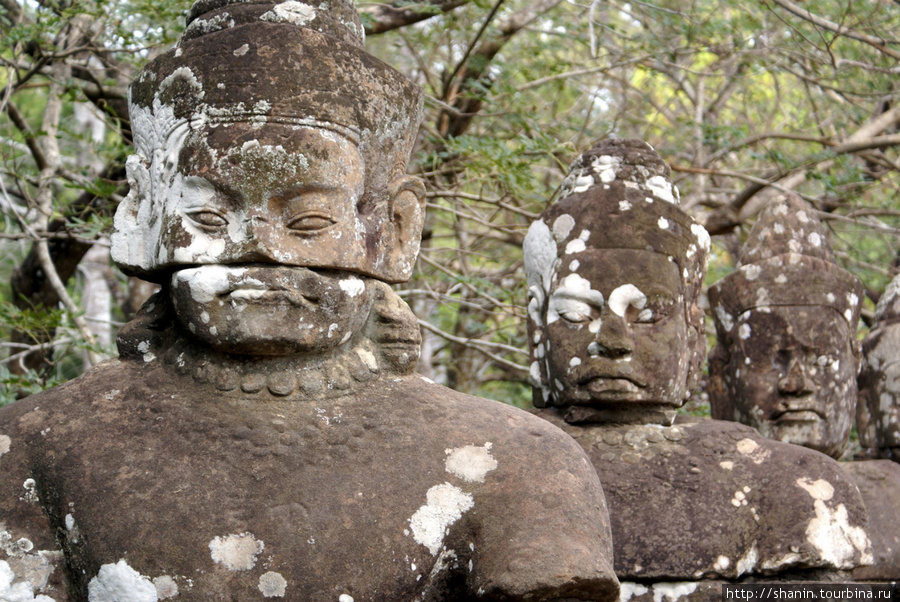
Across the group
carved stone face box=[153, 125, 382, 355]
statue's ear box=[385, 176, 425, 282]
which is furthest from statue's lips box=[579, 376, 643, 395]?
carved stone face box=[153, 125, 382, 355]

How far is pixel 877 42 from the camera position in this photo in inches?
246

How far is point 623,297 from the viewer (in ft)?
12.0

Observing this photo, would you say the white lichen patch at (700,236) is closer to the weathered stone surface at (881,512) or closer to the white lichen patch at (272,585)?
the weathered stone surface at (881,512)

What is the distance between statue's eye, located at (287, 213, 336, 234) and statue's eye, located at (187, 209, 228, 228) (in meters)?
0.17

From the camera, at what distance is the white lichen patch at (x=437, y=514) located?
8.36ft

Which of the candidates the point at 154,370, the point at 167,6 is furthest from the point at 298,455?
the point at 167,6

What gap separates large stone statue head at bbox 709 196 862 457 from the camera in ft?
15.2

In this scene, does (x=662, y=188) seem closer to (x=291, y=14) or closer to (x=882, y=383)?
(x=291, y=14)

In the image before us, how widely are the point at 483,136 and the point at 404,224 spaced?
3571 mm

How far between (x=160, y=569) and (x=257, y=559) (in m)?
0.23

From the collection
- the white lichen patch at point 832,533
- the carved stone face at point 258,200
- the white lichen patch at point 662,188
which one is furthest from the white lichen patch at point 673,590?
the carved stone face at point 258,200

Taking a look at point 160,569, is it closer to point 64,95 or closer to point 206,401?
point 206,401

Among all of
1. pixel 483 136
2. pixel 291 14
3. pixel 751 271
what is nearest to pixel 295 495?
pixel 291 14

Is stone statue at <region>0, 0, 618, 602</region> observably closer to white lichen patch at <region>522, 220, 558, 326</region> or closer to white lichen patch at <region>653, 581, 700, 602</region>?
white lichen patch at <region>653, 581, 700, 602</region>
